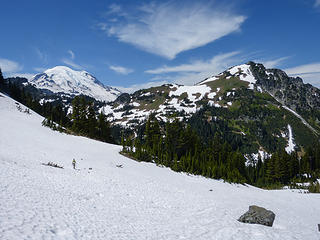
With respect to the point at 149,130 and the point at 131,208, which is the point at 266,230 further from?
the point at 149,130

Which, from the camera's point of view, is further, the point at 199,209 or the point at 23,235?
the point at 199,209

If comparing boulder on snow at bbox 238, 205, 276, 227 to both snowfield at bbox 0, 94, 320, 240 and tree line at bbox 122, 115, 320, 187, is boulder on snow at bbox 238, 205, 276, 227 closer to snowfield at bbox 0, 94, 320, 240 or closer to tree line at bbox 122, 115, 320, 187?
snowfield at bbox 0, 94, 320, 240

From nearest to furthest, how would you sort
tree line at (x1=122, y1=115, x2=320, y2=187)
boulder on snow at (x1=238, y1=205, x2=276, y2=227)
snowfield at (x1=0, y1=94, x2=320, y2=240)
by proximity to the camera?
1. snowfield at (x1=0, y1=94, x2=320, y2=240)
2. boulder on snow at (x1=238, y1=205, x2=276, y2=227)
3. tree line at (x1=122, y1=115, x2=320, y2=187)

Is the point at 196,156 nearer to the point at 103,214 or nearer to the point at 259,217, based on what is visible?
the point at 259,217

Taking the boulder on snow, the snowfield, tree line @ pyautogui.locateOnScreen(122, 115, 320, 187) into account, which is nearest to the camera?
the snowfield

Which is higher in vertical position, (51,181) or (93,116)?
(93,116)

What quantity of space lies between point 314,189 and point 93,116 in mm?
68386

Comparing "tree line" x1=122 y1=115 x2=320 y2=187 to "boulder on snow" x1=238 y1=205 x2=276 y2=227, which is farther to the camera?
"tree line" x1=122 y1=115 x2=320 y2=187

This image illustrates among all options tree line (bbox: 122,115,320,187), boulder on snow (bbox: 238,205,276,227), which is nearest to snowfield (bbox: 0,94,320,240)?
boulder on snow (bbox: 238,205,276,227)

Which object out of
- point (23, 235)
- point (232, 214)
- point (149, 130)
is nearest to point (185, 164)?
point (149, 130)

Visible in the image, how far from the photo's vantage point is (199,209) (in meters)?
16.5

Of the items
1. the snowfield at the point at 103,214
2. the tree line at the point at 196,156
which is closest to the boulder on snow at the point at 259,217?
the snowfield at the point at 103,214

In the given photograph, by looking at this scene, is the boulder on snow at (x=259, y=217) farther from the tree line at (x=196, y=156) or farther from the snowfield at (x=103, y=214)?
the tree line at (x=196, y=156)

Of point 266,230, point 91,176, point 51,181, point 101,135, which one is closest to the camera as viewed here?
point 266,230
